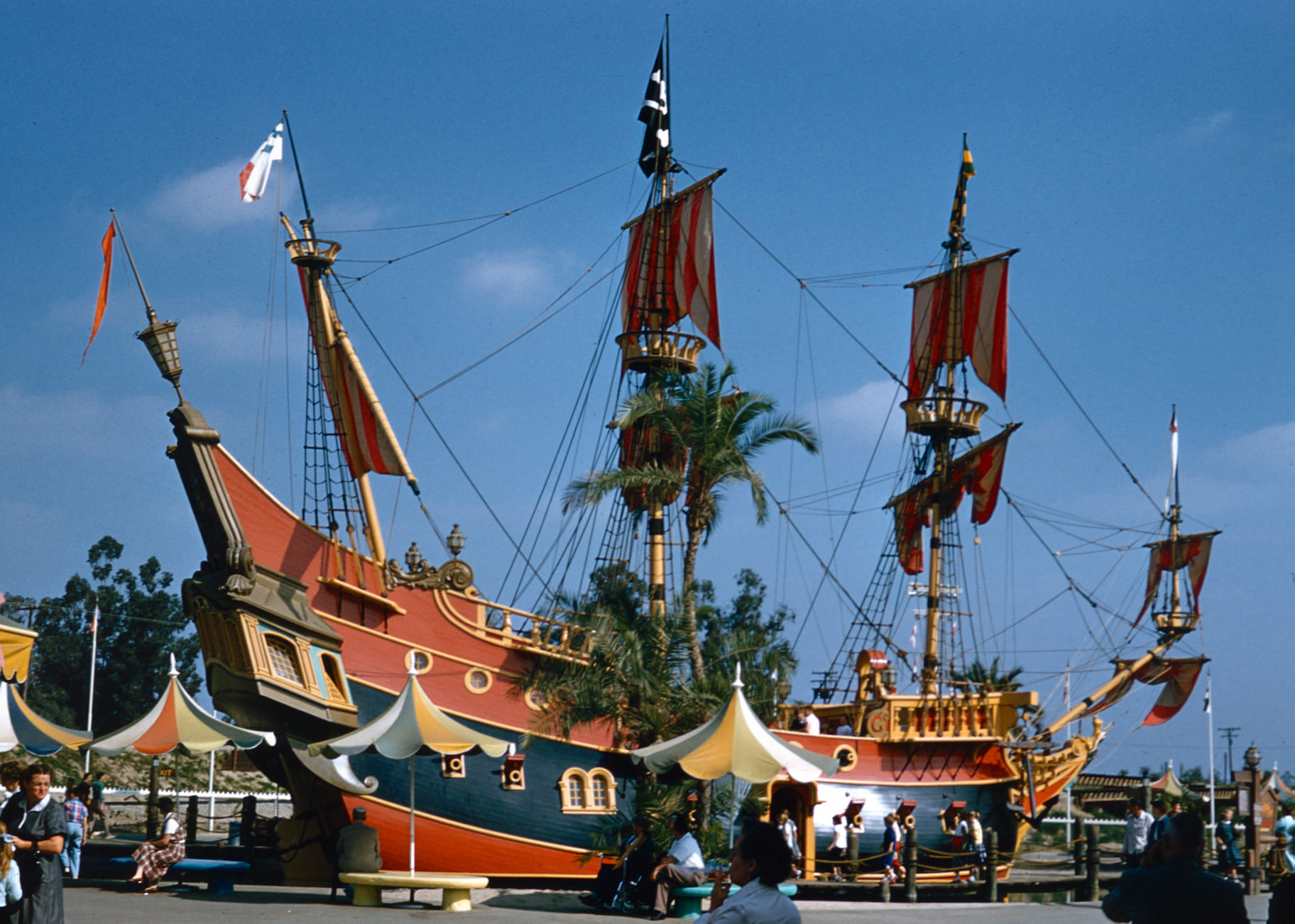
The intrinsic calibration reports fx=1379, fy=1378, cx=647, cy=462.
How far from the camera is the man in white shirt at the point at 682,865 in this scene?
1229 centimetres

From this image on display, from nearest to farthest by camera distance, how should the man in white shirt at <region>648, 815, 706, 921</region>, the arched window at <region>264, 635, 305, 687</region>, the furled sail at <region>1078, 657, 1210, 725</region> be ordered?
the man in white shirt at <region>648, 815, 706, 921</region> → the arched window at <region>264, 635, 305, 687</region> → the furled sail at <region>1078, 657, 1210, 725</region>

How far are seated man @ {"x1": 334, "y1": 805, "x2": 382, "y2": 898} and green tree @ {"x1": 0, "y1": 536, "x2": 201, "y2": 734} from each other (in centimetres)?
4004

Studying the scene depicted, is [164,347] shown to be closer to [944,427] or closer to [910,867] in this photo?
[910,867]

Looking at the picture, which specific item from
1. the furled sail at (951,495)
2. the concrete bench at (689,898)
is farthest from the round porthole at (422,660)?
the furled sail at (951,495)

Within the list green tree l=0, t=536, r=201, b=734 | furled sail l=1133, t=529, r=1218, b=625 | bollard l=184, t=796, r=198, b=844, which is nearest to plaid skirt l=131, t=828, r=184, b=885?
bollard l=184, t=796, r=198, b=844

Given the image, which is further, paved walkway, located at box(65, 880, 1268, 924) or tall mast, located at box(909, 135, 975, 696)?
tall mast, located at box(909, 135, 975, 696)

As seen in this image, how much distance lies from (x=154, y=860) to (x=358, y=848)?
222 centimetres

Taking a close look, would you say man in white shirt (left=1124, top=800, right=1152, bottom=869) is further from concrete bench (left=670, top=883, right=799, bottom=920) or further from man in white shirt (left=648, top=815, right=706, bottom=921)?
man in white shirt (left=648, top=815, right=706, bottom=921)

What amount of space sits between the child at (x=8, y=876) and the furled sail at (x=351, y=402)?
11.9 metres

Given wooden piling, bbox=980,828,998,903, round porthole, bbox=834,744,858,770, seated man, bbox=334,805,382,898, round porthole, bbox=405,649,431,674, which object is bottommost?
wooden piling, bbox=980,828,998,903

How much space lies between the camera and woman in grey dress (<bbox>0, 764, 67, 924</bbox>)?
720 centimetres

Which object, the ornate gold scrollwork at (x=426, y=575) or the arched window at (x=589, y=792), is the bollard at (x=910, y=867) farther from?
the ornate gold scrollwork at (x=426, y=575)

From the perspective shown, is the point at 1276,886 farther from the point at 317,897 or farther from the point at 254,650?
the point at 254,650

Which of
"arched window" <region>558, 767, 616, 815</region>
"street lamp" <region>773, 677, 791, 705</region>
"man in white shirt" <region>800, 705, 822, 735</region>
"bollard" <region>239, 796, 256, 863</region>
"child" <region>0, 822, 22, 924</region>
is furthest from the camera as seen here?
"man in white shirt" <region>800, 705, 822, 735</region>
